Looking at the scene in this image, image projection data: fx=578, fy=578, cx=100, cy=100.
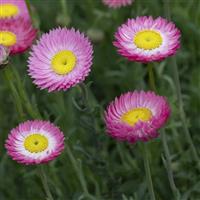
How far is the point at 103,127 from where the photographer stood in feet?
6.31

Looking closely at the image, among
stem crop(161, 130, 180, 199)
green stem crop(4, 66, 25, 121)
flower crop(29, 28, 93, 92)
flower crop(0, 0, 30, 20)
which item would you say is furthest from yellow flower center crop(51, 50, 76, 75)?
flower crop(0, 0, 30, 20)

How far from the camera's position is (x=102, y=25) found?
2.36 meters

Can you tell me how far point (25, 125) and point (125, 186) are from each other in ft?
1.44

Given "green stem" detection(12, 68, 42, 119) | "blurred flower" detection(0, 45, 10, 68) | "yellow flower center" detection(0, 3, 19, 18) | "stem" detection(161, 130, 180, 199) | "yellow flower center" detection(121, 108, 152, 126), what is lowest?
"stem" detection(161, 130, 180, 199)

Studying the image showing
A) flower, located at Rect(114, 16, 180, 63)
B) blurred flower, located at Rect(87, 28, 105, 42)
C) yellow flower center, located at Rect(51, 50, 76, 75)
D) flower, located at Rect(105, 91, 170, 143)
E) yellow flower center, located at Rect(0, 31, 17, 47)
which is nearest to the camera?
flower, located at Rect(105, 91, 170, 143)

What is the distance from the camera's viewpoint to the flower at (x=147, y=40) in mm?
1363

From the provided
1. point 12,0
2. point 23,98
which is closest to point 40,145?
point 23,98

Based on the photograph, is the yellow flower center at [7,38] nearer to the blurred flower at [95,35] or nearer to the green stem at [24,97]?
the green stem at [24,97]

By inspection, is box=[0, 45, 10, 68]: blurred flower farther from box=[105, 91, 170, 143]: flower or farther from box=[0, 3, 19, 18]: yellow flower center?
box=[0, 3, 19, 18]: yellow flower center

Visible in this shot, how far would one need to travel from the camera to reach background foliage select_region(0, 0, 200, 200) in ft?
5.52

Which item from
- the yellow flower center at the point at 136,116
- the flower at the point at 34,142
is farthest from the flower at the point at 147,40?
the flower at the point at 34,142

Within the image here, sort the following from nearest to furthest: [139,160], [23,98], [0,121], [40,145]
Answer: [40,145] → [23,98] → [139,160] → [0,121]

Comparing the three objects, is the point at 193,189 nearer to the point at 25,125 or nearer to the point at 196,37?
the point at 25,125

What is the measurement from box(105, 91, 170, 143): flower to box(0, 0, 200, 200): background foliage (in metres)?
0.12
